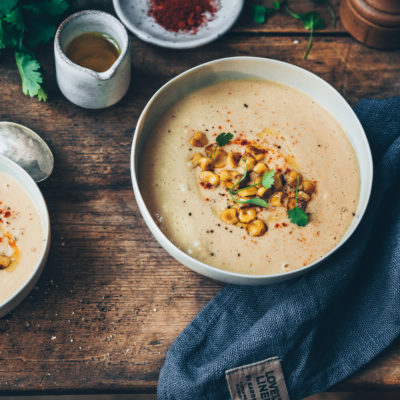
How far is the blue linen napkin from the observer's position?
1.19 meters

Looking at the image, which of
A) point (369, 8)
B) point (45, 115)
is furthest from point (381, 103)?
point (45, 115)

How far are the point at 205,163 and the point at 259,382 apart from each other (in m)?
0.51

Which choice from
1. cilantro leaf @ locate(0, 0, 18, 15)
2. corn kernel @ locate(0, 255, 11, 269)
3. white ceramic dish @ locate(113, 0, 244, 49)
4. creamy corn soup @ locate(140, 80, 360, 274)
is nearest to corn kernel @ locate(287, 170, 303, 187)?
creamy corn soup @ locate(140, 80, 360, 274)

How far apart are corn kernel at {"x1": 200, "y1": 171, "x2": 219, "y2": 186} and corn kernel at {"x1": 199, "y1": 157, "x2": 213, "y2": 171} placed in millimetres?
11

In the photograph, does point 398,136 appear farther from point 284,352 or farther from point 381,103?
point 284,352

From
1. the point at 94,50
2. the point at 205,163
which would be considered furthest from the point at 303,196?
the point at 94,50

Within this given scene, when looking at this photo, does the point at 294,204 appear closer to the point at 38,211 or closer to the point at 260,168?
the point at 260,168

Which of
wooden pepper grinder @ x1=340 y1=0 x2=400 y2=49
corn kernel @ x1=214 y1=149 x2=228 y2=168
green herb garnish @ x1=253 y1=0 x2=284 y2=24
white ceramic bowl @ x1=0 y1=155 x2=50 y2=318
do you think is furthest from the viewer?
green herb garnish @ x1=253 y1=0 x2=284 y2=24

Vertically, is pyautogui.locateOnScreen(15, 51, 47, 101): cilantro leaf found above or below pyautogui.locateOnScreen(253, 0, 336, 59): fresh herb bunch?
below

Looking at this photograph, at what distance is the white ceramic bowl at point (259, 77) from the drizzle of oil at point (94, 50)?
7.6 inches

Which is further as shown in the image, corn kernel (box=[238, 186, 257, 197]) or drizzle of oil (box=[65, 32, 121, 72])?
drizzle of oil (box=[65, 32, 121, 72])

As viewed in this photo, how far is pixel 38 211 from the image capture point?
4.01ft

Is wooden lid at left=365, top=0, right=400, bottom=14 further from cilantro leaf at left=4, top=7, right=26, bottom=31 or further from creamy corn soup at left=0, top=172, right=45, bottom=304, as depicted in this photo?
creamy corn soup at left=0, top=172, right=45, bottom=304

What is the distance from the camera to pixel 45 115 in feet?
4.52
